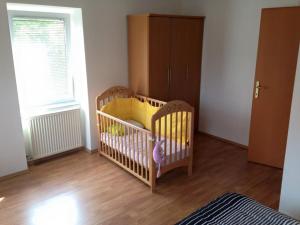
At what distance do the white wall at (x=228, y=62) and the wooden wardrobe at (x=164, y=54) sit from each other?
210 millimetres

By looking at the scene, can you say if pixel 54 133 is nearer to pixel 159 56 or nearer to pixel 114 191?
pixel 114 191

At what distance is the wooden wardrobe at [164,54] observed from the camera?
11.9ft

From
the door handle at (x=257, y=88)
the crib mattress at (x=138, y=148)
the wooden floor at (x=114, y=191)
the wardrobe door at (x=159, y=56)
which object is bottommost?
the wooden floor at (x=114, y=191)

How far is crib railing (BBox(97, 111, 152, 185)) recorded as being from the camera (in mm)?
2982

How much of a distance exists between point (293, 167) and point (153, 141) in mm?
1324

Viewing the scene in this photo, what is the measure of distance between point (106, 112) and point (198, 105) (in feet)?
5.52

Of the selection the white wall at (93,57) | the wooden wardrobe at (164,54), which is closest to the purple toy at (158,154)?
the wooden wardrobe at (164,54)


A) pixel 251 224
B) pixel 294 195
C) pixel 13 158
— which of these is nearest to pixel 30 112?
pixel 13 158

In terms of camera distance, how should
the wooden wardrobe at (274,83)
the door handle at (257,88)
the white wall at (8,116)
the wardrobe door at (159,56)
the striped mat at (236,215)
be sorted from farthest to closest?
1. the wardrobe door at (159,56)
2. the door handle at (257,88)
3. the wooden wardrobe at (274,83)
4. the white wall at (8,116)
5. the striped mat at (236,215)

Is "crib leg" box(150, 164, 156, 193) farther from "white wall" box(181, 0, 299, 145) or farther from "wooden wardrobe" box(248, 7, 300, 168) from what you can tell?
"white wall" box(181, 0, 299, 145)

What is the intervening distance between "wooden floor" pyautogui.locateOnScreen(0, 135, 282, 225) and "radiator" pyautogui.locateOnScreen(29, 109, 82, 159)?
0.18 metres

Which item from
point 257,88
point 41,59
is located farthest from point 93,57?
point 257,88

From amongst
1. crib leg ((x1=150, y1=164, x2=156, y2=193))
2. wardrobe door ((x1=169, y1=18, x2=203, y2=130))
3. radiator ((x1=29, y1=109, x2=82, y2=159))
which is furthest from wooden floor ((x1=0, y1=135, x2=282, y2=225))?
wardrobe door ((x1=169, y1=18, x2=203, y2=130))

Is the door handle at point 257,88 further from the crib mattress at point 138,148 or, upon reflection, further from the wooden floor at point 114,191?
the crib mattress at point 138,148
